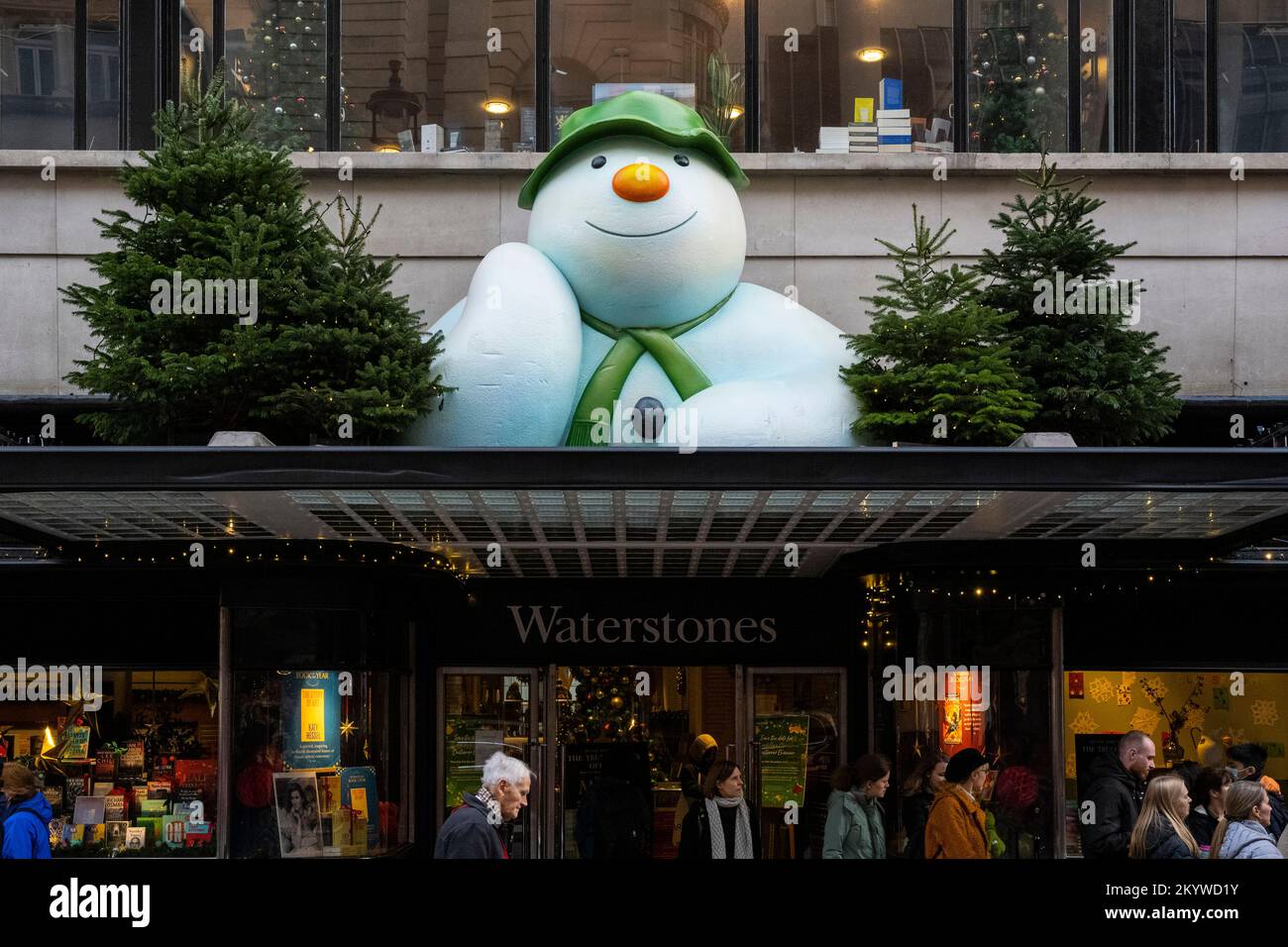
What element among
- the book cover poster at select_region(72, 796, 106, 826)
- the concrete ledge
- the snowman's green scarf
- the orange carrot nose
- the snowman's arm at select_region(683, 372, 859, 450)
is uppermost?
the concrete ledge

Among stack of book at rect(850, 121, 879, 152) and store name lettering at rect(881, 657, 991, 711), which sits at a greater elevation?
stack of book at rect(850, 121, 879, 152)

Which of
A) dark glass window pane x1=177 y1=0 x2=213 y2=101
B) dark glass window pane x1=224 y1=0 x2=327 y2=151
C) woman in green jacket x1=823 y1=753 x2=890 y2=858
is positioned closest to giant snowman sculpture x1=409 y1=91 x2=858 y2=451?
woman in green jacket x1=823 y1=753 x2=890 y2=858

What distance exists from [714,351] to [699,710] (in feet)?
12.0

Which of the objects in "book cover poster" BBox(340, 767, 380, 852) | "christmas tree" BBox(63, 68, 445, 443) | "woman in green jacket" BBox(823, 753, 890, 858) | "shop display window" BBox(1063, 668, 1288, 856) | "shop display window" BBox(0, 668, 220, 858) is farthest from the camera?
"shop display window" BBox(1063, 668, 1288, 856)

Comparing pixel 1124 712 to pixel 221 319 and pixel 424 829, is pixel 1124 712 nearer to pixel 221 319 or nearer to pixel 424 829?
pixel 424 829

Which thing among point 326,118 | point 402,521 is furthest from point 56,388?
point 402,521

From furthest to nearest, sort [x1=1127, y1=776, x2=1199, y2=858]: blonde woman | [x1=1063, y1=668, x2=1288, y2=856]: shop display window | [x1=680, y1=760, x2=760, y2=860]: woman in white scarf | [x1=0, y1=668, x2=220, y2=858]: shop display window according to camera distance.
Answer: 1. [x1=1063, y1=668, x2=1288, y2=856]: shop display window
2. [x1=0, y1=668, x2=220, y2=858]: shop display window
3. [x1=680, y1=760, x2=760, y2=860]: woman in white scarf
4. [x1=1127, y1=776, x2=1199, y2=858]: blonde woman

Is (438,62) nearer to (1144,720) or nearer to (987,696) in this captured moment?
(987,696)

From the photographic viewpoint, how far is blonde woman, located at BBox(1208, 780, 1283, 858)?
7.60 m

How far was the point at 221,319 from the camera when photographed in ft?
35.9

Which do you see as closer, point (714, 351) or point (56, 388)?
point (714, 351)

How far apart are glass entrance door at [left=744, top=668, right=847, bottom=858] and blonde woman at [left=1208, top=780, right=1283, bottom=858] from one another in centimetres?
591

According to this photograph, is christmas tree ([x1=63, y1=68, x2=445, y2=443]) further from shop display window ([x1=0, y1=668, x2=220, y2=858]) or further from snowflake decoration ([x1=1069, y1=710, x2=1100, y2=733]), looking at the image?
snowflake decoration ([x1=1069, y1=710, x2=1100, y2=733])

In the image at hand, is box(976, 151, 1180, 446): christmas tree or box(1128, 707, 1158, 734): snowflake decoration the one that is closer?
box(976, 151, 1180, 446): christmas tree
